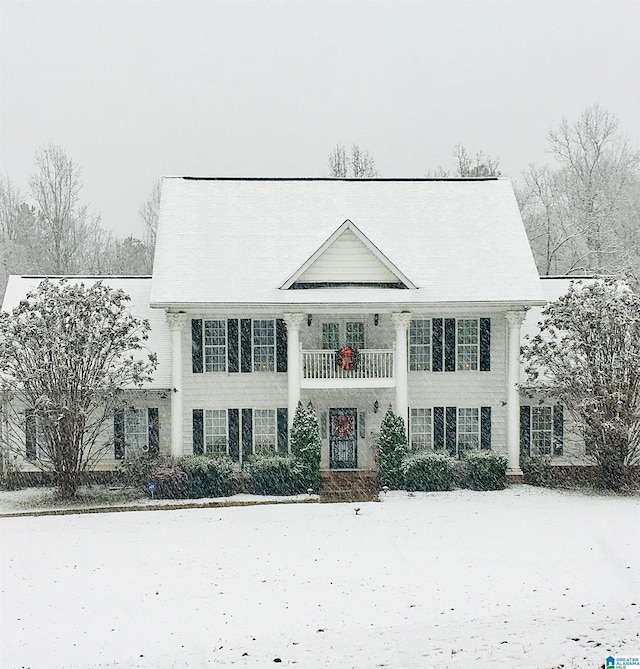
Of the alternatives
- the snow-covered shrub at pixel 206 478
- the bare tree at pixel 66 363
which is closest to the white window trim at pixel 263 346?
the bare tree at pixel 66 363

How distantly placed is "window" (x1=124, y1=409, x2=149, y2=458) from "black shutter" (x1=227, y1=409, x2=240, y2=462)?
2.51 m

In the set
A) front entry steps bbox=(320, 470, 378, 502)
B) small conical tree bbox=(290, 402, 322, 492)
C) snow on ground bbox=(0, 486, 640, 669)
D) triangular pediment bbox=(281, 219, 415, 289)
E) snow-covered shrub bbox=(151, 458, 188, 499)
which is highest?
triangular pediment bbox=(281, 219, 415, 289)

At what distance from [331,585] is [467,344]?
39.5ft

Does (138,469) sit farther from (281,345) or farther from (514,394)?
(514,394)

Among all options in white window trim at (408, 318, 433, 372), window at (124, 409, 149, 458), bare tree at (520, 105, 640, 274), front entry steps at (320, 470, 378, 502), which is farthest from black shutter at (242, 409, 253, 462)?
bare tree at (520, 105, 640, 274)

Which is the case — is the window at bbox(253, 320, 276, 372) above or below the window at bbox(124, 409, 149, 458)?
above

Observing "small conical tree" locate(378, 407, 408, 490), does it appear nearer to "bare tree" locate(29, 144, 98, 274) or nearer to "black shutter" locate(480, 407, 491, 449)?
"black shutter" locate(480, 407, 491, 449)

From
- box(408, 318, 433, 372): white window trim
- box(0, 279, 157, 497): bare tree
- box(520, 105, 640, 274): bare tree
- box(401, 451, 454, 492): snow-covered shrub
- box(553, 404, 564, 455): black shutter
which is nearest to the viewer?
box(0, 279, 157, 497): bare tree

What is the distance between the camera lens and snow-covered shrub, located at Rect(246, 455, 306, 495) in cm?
2323

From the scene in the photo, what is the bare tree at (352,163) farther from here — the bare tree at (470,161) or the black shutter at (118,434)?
the black shutter at (118,434)

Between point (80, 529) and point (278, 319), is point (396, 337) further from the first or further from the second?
point (80, 529)

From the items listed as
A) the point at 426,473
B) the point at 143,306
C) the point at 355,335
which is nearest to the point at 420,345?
the point at 355,335

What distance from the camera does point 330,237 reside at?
24453 mm

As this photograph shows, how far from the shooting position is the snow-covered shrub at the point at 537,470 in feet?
80.7
